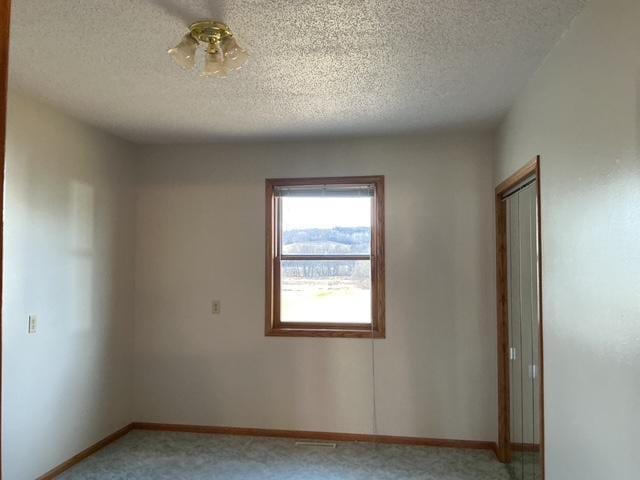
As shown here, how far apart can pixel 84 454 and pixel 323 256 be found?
7.80ft

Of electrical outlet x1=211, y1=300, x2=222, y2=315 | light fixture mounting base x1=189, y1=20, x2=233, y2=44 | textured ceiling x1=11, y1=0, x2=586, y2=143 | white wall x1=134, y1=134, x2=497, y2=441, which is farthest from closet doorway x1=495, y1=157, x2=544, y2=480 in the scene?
electrical outlet x1=211, y1=300, x2=222, y2=315

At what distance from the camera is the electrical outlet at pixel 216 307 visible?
165 inches

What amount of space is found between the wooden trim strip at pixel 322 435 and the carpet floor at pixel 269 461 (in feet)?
0.20

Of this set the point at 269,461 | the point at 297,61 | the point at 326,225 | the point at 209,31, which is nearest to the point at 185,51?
the point at 209,31

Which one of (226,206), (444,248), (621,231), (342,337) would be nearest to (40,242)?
(226,206)

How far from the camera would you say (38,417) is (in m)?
3.16

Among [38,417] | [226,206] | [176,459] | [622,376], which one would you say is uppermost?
[226,206]

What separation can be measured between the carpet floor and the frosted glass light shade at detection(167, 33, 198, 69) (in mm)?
2702

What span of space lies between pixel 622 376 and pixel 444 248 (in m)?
2.36

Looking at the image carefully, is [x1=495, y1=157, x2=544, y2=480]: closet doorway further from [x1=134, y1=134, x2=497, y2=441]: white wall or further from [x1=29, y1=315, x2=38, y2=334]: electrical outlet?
[x1=29, y1=315, x2=38, y2=334]: electrical outlet

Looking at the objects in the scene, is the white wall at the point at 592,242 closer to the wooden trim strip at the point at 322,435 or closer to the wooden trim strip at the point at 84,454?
the wooden trim strip at the point at 322,435

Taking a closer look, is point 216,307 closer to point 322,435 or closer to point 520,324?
point 322,435

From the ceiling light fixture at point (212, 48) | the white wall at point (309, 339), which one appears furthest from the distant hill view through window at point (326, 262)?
the ceiling light fixture at point (212, 48)

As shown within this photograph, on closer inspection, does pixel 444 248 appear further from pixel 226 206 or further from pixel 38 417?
pixel 38 417
